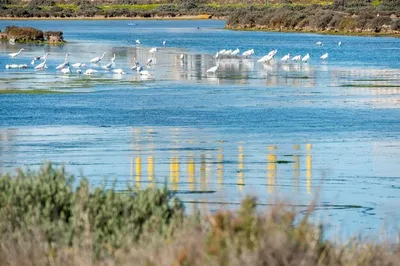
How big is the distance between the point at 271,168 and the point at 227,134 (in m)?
4.22

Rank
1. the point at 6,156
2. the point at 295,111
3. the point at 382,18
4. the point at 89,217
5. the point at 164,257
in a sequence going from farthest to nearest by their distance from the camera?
the point at 382,18
the point at 295,111
the point at 6,156
the point at 89,217
the point at 164,257

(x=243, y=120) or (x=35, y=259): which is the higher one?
(x=35, y=259)

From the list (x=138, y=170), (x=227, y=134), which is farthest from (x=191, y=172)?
(x=227, y=134)

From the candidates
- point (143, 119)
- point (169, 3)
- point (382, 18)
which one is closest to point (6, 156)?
point (143, 119)

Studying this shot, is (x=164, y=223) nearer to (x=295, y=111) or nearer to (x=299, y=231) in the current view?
(x=299, y=231)

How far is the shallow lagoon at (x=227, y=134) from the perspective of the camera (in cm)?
1371

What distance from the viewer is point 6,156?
1677 centimetres

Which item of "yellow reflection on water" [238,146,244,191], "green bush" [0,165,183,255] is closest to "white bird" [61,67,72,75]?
"yellow reflection on water" [238,146,244,191]

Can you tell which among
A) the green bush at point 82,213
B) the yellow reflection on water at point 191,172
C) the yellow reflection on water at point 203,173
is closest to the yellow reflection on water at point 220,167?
the yellow reflection on water at point 203,173

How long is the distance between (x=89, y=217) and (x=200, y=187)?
6.04 m

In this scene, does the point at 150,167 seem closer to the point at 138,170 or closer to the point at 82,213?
the point at 138,170

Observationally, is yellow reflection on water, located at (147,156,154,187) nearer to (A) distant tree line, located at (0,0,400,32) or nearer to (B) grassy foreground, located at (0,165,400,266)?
(B) grassy foreground, located at (0,165,400,266)

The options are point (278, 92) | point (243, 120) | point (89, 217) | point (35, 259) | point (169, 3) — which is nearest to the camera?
point (35, 259)

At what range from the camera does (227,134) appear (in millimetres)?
19703
